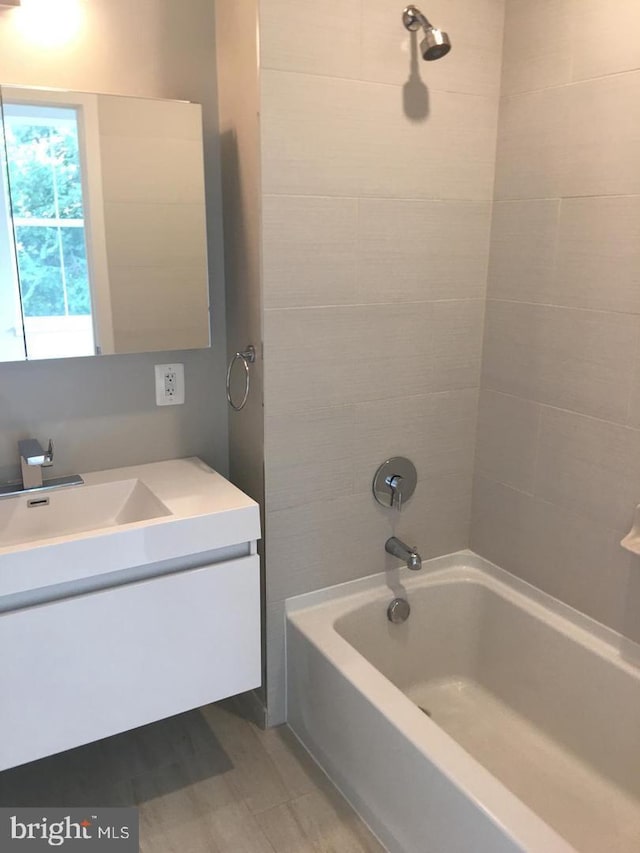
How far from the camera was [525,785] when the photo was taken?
6.18ft

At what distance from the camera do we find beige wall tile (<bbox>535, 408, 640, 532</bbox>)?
1.81 meters

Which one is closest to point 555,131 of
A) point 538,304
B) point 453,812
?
point 538,304

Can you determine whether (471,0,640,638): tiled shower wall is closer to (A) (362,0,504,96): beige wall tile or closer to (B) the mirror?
(A) (362,0,504,96): beige wall tile

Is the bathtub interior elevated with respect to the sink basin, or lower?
lower

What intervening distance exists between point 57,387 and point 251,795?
1.21m

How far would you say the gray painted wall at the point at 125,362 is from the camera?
175 cm

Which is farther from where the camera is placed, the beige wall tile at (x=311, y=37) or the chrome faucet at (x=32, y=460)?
the chrome faucet at (x=32, y=460)

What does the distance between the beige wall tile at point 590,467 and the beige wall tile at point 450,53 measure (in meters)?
0.95

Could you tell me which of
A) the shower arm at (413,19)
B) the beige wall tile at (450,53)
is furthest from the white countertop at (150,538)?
the shower arm at (413,19)

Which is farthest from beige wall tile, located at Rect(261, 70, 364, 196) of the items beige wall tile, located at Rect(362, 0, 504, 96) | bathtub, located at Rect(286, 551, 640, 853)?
bathtub, located at Rect(286, 551, 640, 853)

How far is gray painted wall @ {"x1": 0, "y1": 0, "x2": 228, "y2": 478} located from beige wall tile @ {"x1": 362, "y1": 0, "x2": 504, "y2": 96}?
444 mm

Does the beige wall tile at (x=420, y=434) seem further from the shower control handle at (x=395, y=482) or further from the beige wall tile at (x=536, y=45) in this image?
the beige wall tile at (x=536, y=45)

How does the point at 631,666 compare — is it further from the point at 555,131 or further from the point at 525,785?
the point at 555,131

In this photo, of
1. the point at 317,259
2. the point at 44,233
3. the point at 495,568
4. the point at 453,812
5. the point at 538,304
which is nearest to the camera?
the point at 453,812
